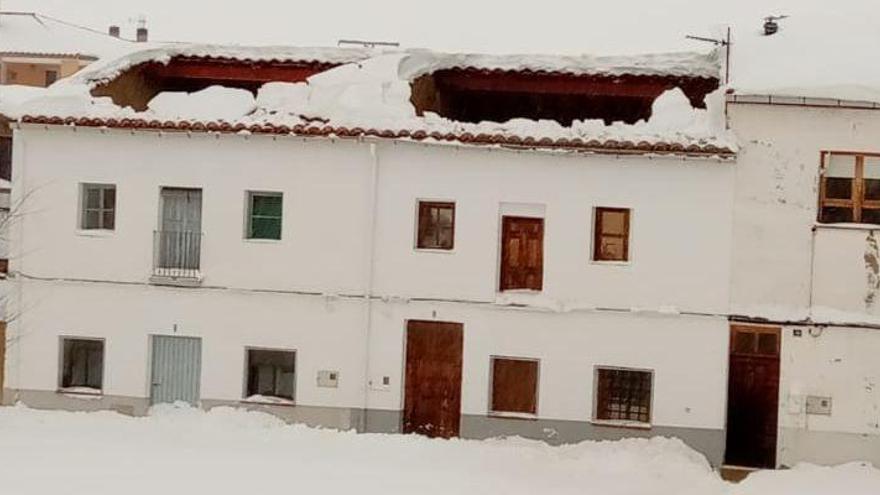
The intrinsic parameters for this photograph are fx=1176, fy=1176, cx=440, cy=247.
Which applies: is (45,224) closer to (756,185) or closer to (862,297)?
(756,185)

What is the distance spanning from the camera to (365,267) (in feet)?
66.7

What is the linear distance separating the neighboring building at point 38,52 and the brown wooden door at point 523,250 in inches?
1383

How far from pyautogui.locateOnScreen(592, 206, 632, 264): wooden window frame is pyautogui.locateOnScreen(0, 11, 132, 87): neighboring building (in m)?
35.9

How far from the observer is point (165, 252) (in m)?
21.0

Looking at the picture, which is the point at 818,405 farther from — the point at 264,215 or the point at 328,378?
the point at 264,215

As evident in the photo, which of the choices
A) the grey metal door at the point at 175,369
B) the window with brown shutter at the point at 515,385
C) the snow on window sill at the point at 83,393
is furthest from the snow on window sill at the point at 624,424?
the snow on window sill at the point at 83,393

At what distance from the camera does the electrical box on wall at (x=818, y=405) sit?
19.4 m

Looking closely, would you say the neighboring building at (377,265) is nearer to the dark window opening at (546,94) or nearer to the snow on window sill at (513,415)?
the snow on window sill at (513,415)

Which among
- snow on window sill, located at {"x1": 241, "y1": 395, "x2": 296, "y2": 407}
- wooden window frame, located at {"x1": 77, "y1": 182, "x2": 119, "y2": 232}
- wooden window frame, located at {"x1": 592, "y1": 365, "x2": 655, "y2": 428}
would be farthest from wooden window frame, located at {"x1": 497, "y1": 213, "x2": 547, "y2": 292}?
wooden window frame, located at {"x1": 77, "y1": 182, "x2": 119, "y2": 232}

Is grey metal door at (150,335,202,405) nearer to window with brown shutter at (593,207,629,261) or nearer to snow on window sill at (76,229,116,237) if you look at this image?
snow on window sill at (76,229,116,237)

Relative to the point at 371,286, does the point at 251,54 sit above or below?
above

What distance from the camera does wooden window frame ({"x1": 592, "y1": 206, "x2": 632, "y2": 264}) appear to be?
20.1 metres

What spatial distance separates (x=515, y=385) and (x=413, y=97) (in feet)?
19.1

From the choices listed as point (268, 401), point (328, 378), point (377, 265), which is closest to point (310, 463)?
point (328, 378)
